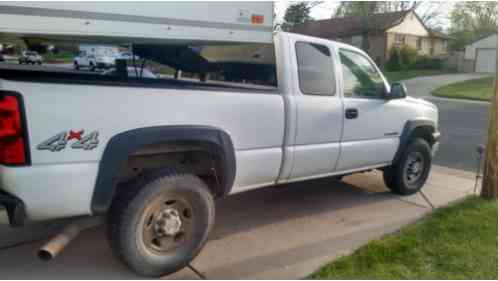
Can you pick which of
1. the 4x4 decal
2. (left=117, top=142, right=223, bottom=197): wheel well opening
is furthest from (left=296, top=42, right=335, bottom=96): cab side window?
the 4x4 decal

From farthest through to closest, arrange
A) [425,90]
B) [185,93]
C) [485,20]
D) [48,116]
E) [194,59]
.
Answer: [485,20] → [425,90] → [194,59] → [185,93] → [48,116]

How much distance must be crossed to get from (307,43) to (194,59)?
113 centimetres

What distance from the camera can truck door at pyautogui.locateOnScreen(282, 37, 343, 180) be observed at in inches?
160

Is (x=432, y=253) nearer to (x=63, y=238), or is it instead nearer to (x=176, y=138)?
(x=176, y=138)

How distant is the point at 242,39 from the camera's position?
330 centimetres

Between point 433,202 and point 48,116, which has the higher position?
point 48,116

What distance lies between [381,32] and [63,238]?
126 ft

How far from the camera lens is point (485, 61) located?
125ft

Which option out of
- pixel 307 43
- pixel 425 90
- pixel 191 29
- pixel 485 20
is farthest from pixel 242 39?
pixel 485 20

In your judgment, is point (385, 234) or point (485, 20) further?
point (485, 20)

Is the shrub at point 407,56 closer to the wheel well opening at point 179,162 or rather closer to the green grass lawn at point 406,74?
the green grass lawn at point 406,74

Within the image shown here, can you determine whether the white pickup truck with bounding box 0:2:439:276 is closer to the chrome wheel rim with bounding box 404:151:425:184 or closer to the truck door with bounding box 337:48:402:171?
the truck door with bounding box 337:48:402:171

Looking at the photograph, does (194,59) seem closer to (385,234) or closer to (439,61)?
(385,234)

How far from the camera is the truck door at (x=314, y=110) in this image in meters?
4.06
